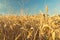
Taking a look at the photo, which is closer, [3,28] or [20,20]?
[3,28]

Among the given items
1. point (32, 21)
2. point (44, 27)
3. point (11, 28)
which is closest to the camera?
point (44, 27)

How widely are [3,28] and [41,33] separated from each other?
732mm

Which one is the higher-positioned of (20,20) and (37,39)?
(20,20)

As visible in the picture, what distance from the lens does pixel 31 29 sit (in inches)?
161

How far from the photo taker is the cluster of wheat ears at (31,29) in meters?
3.92

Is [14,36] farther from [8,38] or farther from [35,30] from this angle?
[35,30]

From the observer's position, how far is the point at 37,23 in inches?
172

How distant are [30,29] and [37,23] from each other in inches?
11.9

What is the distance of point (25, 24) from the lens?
4.30 metres

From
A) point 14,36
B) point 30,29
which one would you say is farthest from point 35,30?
point 14,36

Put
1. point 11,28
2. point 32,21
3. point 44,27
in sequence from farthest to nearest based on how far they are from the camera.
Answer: point 32,21 → point 11,28 → point 44,27

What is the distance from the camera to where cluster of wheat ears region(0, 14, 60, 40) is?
154 inches

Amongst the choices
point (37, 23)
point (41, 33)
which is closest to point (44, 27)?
point (41, 33)

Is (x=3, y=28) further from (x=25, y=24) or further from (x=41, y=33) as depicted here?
(x=41, y=33)
